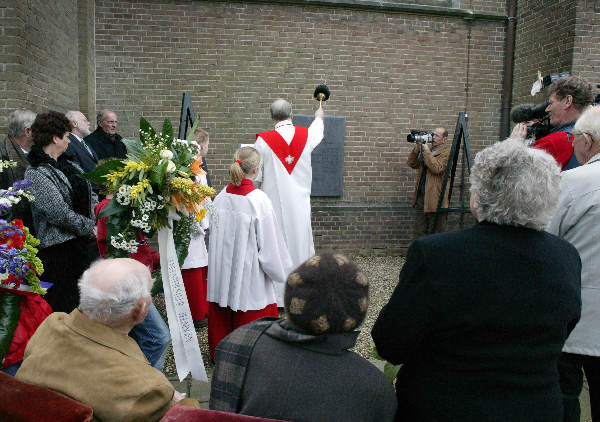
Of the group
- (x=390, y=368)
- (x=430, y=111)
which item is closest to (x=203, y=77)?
(x=430, y=111)

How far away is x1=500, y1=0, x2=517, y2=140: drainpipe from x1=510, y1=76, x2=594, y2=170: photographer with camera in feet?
20.5

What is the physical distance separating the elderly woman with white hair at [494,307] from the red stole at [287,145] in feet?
13.4

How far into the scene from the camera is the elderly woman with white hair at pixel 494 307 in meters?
1.56

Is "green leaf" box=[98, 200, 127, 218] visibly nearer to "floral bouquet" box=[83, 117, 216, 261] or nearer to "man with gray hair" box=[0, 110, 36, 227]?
"floral bouquet" box=[83, 117, 216, 261]

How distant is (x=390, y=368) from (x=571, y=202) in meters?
1.24

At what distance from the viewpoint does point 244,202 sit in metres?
3.88

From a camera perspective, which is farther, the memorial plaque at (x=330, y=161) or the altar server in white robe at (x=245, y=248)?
the memorial plaque at (x=330, y=161)

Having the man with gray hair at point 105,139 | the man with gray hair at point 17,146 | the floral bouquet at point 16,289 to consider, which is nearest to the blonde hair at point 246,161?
the floral bouquet at point 16,289

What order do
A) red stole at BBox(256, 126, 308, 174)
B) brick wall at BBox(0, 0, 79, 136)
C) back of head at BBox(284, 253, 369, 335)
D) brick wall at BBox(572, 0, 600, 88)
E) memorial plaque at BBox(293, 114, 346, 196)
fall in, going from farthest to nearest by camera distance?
memorial plaque at BBox(293, 114, 346, 196) → brick wall at BBox(572, 0, 600, 88) → red stole at BBox(256, 126, 308, 174) → brick wall at BBox(0, 0, 79, 136) → back of head at BBox(284, 253, 369, 335)

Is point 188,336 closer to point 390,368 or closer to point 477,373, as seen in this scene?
point 390,368

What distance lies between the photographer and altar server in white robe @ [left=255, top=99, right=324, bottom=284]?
566cm

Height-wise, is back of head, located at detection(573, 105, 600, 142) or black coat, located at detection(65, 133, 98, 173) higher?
back of head, located at detection(573, 105, 600, 142)

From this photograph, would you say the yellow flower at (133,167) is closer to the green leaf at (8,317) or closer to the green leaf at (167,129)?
the green leaf at (167,129)

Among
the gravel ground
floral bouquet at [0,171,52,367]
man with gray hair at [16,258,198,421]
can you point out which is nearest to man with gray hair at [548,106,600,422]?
the gravel ground
